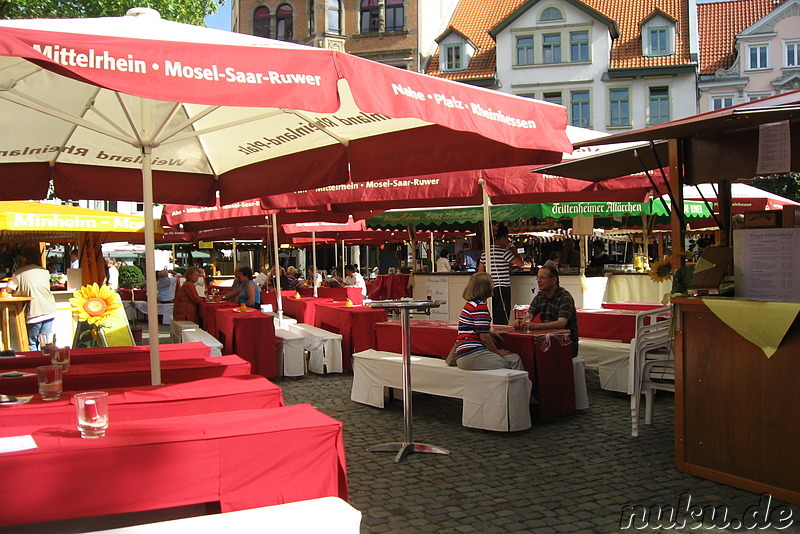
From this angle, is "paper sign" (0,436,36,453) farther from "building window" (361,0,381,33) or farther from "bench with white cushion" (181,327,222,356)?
"building window" (361,0,381,33)

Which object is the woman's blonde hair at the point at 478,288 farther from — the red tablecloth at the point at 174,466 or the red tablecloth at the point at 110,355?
the red tablecloth at the point at 174,466

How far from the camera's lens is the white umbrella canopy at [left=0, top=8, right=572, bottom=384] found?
10.4ft

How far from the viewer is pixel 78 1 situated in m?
19.7

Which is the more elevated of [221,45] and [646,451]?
[221,45]

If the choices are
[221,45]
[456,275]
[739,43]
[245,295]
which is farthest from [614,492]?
[739,43]

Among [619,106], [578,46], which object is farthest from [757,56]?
[578,46]

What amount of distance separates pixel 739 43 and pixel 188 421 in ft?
165

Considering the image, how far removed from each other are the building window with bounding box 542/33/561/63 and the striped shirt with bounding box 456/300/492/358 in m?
37.9

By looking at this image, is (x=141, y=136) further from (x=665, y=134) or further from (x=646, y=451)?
(x=646, y=451)

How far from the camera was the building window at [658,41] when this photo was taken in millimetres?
41312

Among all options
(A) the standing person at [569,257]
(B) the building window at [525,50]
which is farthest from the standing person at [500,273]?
(B) the building window at [525,50]

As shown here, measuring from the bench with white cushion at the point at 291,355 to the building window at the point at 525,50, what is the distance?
3538 cm

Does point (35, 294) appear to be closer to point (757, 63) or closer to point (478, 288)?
point (478, 288)

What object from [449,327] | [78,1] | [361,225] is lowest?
[449,327]
